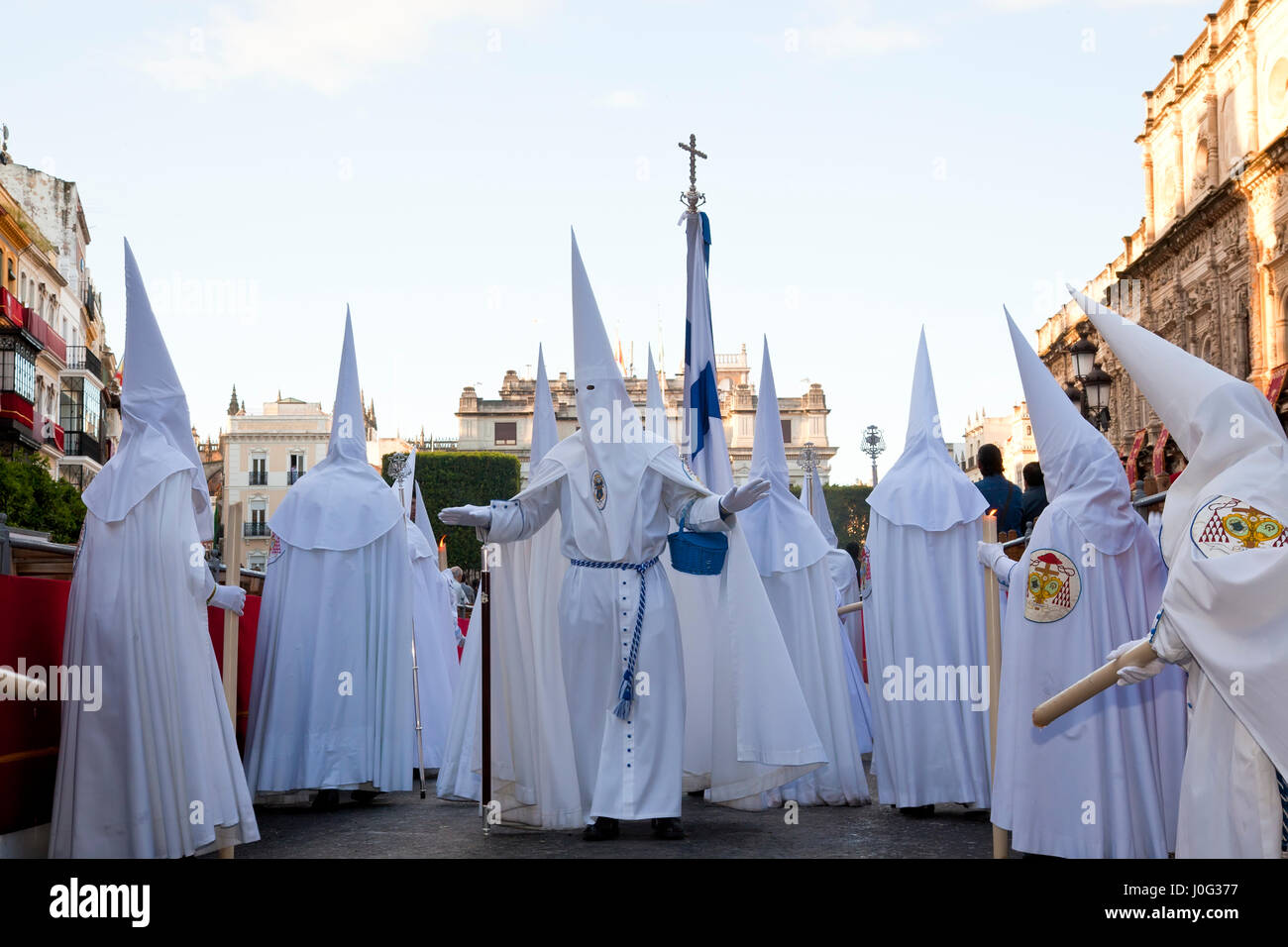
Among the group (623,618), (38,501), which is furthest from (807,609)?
(38,501)

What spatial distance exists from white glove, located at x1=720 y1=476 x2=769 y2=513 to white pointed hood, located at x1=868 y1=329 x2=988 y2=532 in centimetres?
165

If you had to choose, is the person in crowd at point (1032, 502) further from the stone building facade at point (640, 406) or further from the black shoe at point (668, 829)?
the stone building facade at point (640, 406)

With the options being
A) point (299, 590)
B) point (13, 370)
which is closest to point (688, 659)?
point (299, 590)

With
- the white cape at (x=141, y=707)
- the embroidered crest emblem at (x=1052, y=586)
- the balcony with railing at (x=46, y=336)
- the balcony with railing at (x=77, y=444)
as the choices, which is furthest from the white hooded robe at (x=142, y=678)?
the balcony with railing at (x=77, y=444)

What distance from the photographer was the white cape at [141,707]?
532 cm

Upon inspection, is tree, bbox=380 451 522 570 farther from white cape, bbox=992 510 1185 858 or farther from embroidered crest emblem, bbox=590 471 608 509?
white cape, bbox=992 510 1185 858

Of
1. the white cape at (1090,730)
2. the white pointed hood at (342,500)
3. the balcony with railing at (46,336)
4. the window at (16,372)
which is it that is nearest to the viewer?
the white cape at (1090,730)

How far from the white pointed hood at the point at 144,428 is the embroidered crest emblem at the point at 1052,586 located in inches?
133

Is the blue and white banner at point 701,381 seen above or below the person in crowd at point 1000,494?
above

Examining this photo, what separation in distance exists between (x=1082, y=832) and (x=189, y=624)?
3605mm

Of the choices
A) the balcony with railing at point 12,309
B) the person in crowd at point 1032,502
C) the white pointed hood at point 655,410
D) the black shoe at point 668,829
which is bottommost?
the black shoe at point 668,829

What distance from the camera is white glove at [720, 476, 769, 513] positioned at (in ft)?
20.6

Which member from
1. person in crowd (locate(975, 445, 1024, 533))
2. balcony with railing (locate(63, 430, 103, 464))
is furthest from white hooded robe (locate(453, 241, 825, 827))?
balcony with railing (locate(63, 430, 103, 464))

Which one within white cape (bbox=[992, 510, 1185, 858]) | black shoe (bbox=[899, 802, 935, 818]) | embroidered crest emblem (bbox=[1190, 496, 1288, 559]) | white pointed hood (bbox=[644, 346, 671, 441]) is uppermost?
white pointed hood (bbox=[644, 346, 671, 441])
